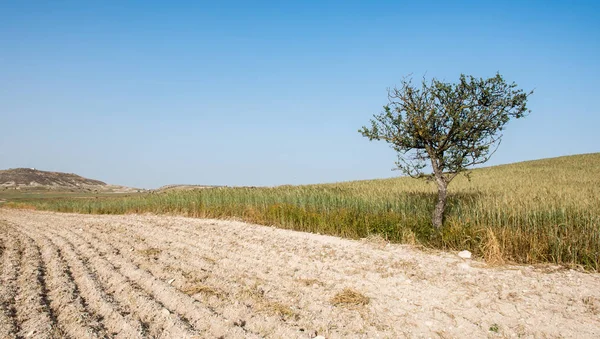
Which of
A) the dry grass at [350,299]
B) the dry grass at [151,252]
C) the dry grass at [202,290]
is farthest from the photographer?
the dry grass at [151,252]

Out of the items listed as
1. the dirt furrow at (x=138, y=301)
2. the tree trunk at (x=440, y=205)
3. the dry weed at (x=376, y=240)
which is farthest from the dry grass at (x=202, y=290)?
the tree trunk at (x=440, y=205)

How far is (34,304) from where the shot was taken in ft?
16.8

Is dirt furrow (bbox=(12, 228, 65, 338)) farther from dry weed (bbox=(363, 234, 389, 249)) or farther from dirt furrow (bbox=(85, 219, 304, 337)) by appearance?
dry weed (bbox=(363, 234, 389, 249))

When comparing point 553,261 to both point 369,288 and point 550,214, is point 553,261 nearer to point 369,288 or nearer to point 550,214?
point 550,214

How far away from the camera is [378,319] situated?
465 centimetres

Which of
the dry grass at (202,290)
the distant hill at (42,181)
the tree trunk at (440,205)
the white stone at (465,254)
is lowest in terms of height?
the white stone at (465,254)

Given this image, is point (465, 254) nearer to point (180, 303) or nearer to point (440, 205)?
point (440, 205)

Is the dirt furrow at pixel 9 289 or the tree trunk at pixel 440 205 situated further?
the tree trunk at pixel 440 205

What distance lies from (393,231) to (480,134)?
329 centimetres

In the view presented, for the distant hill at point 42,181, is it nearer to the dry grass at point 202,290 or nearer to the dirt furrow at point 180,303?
the dirt furrow at point 180,303

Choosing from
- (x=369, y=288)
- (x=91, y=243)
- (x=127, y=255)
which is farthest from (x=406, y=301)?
(x=91, y=243)

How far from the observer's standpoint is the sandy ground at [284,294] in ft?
14.2

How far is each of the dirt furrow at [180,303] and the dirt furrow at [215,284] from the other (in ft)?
0.41

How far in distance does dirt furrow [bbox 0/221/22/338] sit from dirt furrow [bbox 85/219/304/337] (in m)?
1.96
